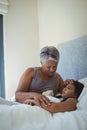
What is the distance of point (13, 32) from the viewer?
2.56 metres

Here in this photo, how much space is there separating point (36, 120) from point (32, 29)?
1.89m

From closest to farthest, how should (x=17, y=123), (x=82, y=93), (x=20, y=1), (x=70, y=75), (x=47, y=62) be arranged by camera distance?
1. (x=17, y=123)
2. (x=82, y=93)
3. (x=47, y=62)
4. (x=70, y=75)
5. (x=20, y=1)

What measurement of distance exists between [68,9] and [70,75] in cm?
71

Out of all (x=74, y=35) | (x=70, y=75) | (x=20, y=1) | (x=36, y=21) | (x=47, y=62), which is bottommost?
(x=70, y=75)

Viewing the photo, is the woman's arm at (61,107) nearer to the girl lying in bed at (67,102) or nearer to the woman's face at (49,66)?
the girl lying in bed at (67,102)

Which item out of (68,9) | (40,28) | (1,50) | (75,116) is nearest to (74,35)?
(68,9)

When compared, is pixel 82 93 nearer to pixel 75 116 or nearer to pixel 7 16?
pixel 75 116

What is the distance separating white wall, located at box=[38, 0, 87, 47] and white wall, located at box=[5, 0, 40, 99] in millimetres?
103

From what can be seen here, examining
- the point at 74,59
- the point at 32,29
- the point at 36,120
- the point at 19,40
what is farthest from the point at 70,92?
the point at 32,29

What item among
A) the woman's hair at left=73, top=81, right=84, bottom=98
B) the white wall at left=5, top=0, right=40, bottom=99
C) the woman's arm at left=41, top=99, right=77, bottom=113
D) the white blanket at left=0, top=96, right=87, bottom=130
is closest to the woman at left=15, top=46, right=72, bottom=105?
the woman's hair at left=73, top=81, right=84, bottom=98

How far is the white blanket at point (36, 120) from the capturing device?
920 mm

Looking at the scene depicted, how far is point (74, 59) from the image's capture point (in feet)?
6.73

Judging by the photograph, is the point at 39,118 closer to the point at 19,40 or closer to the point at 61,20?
the point at 61,20

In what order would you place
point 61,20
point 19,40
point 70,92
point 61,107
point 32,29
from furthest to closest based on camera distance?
1. point 32,29
2. point 19,40
3. point 61,20
4. point 70,92
5. point 61,107
